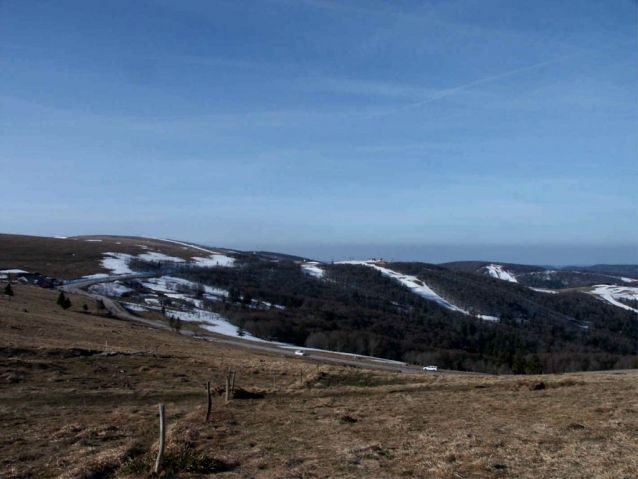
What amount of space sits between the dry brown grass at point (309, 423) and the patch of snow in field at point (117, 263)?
148 meters

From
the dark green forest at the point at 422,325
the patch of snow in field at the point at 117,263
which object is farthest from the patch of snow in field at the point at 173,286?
the patch of snow in field at the point at 117,263

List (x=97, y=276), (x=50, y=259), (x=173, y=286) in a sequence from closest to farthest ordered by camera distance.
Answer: (x=173, y=286)
(x=97, y=276)
(x=50, y=259)

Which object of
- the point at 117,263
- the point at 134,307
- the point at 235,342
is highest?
the point at 117,263

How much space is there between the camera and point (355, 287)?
19912 cm

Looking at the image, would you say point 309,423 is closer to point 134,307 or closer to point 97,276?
point 134,307

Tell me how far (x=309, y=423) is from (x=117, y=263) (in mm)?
178281

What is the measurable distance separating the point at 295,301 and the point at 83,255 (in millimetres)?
93135

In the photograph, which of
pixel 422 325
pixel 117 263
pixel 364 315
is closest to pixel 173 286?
pixel 117 263

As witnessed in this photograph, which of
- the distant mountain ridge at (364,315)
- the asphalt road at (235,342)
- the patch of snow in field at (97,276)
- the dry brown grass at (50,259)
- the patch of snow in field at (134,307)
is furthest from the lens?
the dry brown grass at (50,259)

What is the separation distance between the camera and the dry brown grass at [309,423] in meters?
9.82

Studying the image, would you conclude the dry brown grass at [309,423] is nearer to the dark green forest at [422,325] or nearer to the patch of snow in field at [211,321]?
the dark green forest at [422,325]

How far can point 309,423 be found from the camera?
14.5 m

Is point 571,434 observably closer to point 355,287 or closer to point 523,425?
point 523,425

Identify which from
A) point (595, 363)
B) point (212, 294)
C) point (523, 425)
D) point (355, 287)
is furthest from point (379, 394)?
point (355, 287)
